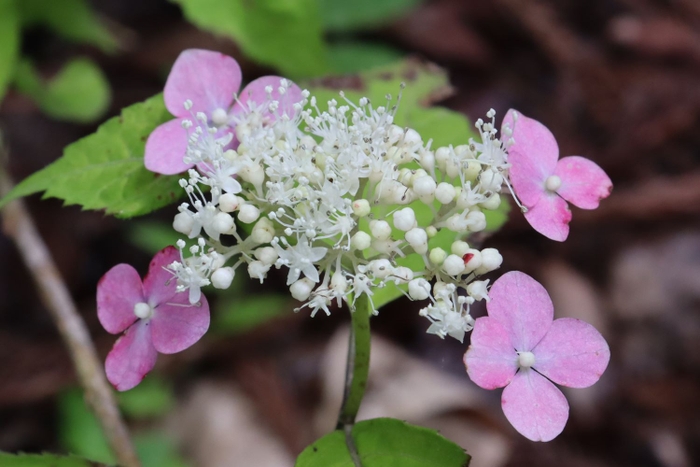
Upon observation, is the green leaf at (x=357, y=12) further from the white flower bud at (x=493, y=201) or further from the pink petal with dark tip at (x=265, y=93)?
the white flower bud at (x=493, y=201)

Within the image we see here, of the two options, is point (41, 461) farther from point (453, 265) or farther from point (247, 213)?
point (453, 265)

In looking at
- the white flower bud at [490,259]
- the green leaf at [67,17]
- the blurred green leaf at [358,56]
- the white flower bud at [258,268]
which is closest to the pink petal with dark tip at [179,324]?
the white flower bud at [258,268]

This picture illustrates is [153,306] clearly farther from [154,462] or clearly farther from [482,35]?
[482,35]

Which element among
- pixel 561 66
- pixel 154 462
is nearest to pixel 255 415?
pixel 154 462

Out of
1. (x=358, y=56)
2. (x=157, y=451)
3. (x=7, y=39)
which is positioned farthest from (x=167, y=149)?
(x=358, y=56)

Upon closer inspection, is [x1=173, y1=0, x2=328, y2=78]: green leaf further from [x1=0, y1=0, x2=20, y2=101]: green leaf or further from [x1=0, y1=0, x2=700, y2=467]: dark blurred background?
[x1=0, y1=0, x2=700, y2=467]: dark blurred background
